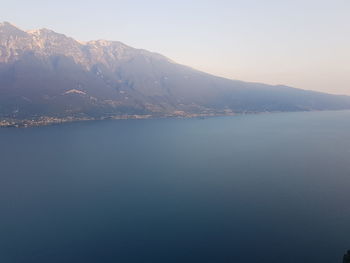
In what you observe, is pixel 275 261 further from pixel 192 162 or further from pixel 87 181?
pixel 192 162

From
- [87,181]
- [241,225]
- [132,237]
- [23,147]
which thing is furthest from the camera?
[23,147]

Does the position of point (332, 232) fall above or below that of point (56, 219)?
above

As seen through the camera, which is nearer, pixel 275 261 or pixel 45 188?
pixel 275 261

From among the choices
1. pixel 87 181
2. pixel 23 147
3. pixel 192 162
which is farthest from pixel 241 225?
pixel 23 147

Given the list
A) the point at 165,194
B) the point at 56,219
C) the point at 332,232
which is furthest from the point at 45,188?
the point at 332,232

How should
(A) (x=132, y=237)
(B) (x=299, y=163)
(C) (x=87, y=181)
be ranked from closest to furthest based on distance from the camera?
(A) (x=132, y=237) → (C) (x=87, y=181) → (B) (x=299, y=163)

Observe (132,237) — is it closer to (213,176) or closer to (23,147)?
(213,176)
